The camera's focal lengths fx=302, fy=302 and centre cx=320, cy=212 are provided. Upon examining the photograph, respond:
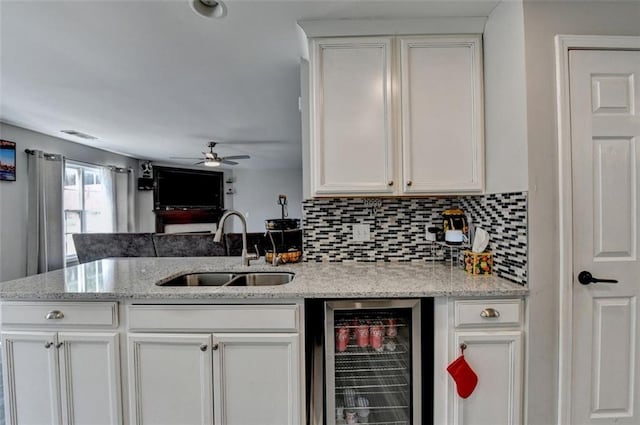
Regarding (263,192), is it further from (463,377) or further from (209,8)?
(463,377)

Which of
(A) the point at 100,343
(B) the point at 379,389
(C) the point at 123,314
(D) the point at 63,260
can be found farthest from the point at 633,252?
Result: (D) the point at 63,260

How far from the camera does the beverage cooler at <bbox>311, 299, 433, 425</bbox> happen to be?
4.72 ft

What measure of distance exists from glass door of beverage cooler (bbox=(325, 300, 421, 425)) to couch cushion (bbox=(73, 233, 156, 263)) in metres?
2.93

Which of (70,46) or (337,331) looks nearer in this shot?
(337,331)

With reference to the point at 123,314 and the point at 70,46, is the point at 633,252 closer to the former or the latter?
the point at 123,314

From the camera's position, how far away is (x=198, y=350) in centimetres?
141

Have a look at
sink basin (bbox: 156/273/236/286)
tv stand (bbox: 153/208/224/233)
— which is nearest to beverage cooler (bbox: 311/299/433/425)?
sink basin (bbox: 156/273/236/286)

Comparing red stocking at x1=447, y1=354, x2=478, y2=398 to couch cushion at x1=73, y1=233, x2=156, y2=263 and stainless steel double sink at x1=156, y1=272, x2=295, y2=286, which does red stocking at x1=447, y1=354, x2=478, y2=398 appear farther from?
couch cushion at x1=73, y1=233, x2=156, y2=263

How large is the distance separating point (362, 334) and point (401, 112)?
1198mm

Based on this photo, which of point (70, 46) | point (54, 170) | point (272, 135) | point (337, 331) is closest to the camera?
point (337, 331)

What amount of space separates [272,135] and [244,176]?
11.2 ft

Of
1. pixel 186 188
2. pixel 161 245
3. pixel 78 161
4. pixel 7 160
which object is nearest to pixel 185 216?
pixel 186 188

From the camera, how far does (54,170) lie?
13.7 ft

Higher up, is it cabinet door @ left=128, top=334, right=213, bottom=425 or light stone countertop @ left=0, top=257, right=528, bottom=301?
light stone countertop @ left=0, top=257, right=528, bottom=301
